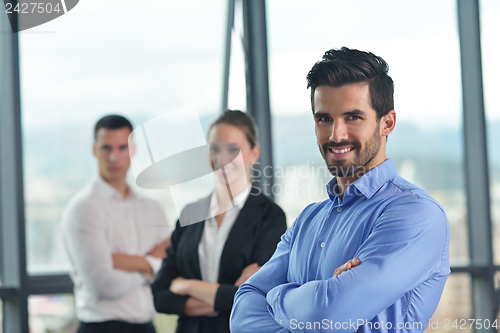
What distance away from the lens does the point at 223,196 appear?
1.82 metres

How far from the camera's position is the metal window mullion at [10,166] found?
8.86ft

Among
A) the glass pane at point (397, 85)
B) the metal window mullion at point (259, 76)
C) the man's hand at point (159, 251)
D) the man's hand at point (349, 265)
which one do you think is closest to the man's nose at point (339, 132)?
the man's hand at point (349, 265)

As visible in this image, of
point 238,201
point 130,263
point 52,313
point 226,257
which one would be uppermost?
point 238,201

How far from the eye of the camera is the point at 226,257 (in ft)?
5.53

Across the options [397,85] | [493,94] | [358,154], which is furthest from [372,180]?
[493,94]

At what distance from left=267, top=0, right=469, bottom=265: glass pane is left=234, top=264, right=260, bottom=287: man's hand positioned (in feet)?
4.54

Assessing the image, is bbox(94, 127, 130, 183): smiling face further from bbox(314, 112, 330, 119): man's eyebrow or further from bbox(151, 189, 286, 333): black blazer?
bbox(314, 112, 330, 119): man's eyebrow

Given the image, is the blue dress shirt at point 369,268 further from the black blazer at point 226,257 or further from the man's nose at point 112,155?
the man's nose at point 112,155

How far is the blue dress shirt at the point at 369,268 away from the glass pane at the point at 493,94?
84.2 inches

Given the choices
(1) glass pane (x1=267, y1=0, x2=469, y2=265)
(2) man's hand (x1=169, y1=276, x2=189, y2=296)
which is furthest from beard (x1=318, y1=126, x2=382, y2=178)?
(1) glass pane (x1=267, y1=0, x2=469, y2=265)

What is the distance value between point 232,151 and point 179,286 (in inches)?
24.5

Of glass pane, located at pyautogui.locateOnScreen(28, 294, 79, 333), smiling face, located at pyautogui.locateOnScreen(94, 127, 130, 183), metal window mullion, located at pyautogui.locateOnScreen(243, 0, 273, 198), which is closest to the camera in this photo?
smiling face, located at pyautogui.locateOnScreen(94, 127, 130, 183)

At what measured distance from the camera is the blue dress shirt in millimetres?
969

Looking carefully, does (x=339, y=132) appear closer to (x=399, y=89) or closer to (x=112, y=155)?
(x=112, y=155)
